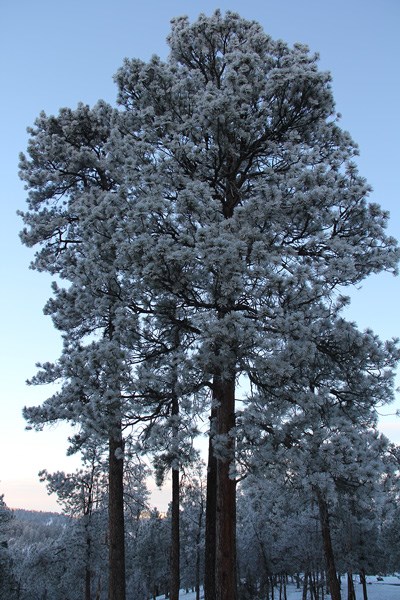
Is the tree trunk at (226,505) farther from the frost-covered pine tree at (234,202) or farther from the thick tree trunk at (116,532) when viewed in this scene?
the thick tree trunk at (116,532)

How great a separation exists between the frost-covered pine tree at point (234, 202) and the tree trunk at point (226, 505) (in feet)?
0.06

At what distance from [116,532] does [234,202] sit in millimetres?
8212

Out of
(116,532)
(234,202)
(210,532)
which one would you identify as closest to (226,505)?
(210,532)

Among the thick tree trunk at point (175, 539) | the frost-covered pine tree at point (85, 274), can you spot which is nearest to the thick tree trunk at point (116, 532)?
the frost-covered pine tree at point (85, 274)

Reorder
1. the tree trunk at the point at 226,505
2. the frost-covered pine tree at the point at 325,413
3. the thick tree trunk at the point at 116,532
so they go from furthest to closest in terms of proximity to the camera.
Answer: the thick tree trunk at the point at 116,532 → the tree trunk at the point at 226,505 → the frost-covered pine tree at the point at 325,413

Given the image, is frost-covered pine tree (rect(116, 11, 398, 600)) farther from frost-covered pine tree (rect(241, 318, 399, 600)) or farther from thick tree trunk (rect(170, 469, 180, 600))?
thick tree trunk (rect(170, 469, 180, 600))

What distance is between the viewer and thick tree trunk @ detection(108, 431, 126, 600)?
1209cm

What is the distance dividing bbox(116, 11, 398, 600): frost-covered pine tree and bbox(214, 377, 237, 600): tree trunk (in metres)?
0.02

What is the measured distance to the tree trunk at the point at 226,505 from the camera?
8.46m

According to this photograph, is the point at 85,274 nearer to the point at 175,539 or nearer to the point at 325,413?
the point at 325,413

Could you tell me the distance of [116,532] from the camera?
40.2ft

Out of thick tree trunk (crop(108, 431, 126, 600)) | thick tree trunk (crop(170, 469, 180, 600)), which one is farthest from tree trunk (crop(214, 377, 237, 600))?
thick tree trunk (crop(170, 469, 180, 600))

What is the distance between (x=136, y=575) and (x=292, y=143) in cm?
4173

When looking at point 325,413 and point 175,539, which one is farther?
point 175,539
